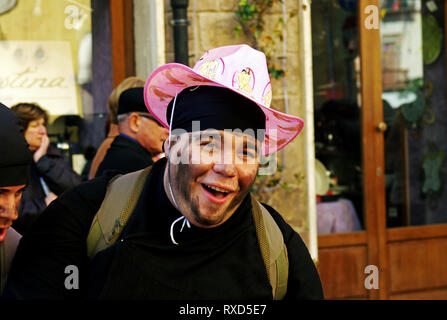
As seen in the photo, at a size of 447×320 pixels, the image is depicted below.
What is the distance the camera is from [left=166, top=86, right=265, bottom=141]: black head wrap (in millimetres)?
2034

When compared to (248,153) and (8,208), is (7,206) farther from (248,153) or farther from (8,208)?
(248,153)

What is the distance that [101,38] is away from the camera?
18.2ft

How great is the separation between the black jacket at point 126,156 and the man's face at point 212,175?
5.26ft

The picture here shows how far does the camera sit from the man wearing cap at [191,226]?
6.46ft

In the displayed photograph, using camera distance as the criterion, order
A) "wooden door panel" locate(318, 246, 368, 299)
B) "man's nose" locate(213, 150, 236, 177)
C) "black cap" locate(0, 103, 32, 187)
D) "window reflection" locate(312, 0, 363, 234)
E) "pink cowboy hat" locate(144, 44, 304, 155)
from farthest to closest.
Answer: "window reflection" locate(312, 0, 363, 234), "wooden door panel" locate(318, 246, 368, 299), "pink cowboy hat" locate(144, 44, 304, 155), "man's nose" locate(213, 150, 236, 177), "black cap" locate(0, 103, 32, 187)

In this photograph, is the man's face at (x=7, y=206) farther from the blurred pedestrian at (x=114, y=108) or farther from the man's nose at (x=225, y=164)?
the blurred pedestrian at (x=114, y=108)

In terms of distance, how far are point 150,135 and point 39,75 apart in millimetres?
1885

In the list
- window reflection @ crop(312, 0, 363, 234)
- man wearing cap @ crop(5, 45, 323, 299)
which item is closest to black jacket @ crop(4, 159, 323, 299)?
man wearing cap @ crop(5, 45, 323, 299)

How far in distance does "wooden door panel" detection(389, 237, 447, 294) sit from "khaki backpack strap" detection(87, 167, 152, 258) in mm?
4335

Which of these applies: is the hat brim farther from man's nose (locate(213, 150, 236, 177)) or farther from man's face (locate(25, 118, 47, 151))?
man's face (locate(25, 118, 47, 151))

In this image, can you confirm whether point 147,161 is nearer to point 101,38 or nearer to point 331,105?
point 101,38

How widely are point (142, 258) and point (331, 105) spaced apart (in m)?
4.33

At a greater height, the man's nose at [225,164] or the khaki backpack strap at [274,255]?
the man's nose at [225,164]

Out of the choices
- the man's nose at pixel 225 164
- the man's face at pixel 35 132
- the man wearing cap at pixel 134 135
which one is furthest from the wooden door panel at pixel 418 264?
the man's nose at pixel 225 164
